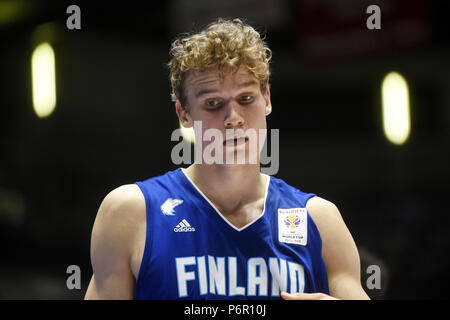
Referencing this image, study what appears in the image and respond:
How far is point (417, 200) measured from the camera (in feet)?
29.3

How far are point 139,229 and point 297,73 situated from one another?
8068 mm

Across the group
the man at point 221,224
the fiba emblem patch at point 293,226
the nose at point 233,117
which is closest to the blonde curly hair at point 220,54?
the man at point 221,224

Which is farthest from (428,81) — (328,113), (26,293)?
(26,293)

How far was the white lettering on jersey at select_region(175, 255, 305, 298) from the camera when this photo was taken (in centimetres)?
196

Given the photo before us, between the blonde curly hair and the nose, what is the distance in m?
0.12

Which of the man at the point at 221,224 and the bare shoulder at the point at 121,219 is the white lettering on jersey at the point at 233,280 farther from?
the bare shoulder at the point at 121,219

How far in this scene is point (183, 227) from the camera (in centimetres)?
206

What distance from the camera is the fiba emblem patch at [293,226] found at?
6.88 feet

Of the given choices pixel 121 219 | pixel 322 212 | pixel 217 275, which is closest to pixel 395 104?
pixel 322 212

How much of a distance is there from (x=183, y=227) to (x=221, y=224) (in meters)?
0.15

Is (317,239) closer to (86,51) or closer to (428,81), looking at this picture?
(86,51)

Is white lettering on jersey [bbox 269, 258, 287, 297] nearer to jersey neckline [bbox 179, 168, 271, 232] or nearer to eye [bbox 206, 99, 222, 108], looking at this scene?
jersey neckline [bbox 179, 168, 271, 232]

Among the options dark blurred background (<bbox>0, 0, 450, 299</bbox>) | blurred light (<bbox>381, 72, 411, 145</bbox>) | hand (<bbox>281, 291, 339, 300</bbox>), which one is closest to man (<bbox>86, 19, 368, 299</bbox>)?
hand (<bbox>281, 291, 339, 300</bbox>)

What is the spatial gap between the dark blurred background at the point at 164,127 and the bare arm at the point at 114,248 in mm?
1830
